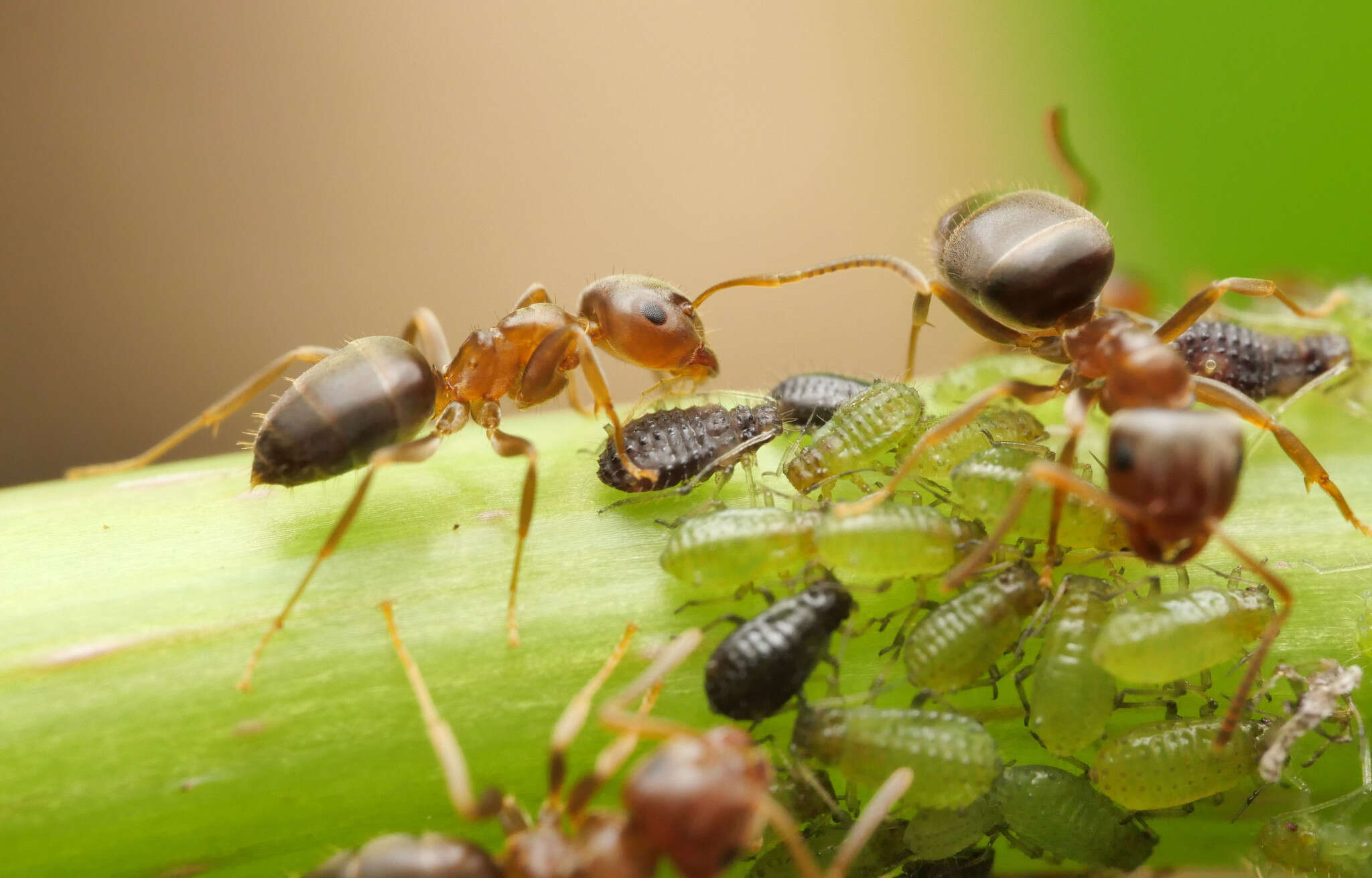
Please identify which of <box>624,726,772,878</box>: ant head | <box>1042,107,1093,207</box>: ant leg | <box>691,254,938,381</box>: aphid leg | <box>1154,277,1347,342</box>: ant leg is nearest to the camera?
<box>624,726,772,878</box>: ant head

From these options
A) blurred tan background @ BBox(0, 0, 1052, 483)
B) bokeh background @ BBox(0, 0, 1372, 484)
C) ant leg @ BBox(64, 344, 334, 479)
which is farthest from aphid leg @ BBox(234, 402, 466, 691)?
blurred tan background @ BBox(0, 0, 1052, 483)

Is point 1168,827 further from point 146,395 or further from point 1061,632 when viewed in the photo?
point 146,395

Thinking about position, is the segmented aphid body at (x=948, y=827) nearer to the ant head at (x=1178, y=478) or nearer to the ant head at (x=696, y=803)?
the ant head at (x=696, y=803)

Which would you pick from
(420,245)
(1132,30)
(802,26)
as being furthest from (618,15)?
(1132,30)

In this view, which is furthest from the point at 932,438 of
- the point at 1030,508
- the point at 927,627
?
the point at 927,627

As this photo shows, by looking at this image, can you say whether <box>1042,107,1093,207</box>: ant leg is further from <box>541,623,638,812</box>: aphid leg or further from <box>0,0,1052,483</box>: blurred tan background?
<box>541,623,638,812</box>: aphid leg

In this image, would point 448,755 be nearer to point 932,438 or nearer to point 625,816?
point 625,816
